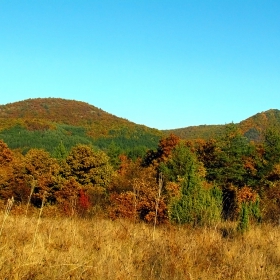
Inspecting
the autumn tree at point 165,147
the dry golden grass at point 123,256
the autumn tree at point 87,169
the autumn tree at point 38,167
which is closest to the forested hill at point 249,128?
the autumn tree at point 165,147

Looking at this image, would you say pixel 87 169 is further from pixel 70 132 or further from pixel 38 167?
pixel 70 132

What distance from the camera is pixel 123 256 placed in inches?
212

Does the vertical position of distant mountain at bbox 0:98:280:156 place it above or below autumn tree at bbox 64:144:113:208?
above

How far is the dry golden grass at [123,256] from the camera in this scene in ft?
13.8

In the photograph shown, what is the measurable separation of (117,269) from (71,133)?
154764 millimetres

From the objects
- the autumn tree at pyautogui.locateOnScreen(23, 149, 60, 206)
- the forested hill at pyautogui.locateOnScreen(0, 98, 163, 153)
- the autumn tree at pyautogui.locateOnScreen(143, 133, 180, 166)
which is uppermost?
the forested hill at pyautogui.locateOnScreen(0, 98, 163, 153)

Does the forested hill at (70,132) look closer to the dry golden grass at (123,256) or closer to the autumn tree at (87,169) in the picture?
the autumn tree at (87,169)

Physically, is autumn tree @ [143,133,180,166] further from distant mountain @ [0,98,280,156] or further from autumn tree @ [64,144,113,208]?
distant mountain @ [0,98,280,156]

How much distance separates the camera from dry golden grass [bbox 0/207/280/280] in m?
4.20

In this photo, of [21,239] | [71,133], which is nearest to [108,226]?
[21,239]

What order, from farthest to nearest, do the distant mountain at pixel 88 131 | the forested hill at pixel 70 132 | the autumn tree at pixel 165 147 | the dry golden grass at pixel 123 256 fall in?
1. the forested hill at pixel 70 132
2. the distant mountain at pixel 88 131
3. the autumn tree at pixel 165 147
4. the dry golden grass at pixel 123 256

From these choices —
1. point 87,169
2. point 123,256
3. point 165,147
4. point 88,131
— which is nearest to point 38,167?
point 87,169

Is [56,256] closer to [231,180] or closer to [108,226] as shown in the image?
[108,226]

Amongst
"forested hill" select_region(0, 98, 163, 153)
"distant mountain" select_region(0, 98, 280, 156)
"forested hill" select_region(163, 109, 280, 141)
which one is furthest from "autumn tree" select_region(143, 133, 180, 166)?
"forested hill" select_region(163, 109, 280, 141)
